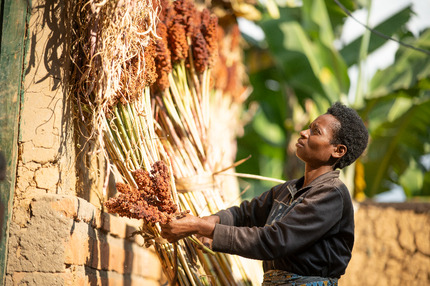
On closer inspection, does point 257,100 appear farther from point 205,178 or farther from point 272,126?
point 205,178

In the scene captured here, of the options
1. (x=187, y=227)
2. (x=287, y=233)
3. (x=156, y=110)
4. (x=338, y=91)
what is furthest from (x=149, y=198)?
(x=338, y=91)

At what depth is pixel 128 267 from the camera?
Result: 2734 mm

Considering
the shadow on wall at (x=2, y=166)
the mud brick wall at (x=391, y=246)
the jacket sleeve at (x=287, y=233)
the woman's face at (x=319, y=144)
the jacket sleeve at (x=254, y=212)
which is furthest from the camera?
the mud brick wall at (x=391, y=246)

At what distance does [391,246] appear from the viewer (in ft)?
17.9

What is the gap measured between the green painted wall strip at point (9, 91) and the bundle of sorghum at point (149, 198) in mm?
372

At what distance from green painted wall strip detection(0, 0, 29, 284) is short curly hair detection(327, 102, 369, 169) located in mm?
1207

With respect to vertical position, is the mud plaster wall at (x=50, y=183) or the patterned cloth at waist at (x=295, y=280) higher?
the mud plaster wall at (x=50, y=183)

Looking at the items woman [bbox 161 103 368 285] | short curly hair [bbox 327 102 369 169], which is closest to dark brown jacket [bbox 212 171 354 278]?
woman [bbox 161 103 368 285]

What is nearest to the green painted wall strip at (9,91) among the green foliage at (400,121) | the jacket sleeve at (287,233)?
the jacket sleeve at (287,233)

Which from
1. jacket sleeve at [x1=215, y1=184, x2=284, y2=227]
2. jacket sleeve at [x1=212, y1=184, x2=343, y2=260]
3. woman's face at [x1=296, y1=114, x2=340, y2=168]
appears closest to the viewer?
jacket sleeve at [x1=212, y1=184, x2=343, y2=260]

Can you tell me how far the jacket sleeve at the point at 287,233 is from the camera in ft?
6.10

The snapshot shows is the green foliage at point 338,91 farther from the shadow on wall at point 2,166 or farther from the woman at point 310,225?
the shadow on wall at point 2,166

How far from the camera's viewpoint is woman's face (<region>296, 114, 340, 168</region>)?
212cm

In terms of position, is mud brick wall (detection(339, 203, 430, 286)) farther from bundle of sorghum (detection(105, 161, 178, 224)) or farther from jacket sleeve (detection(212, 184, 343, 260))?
bundle of sorghum (detection(105, 161, 178, 224))
